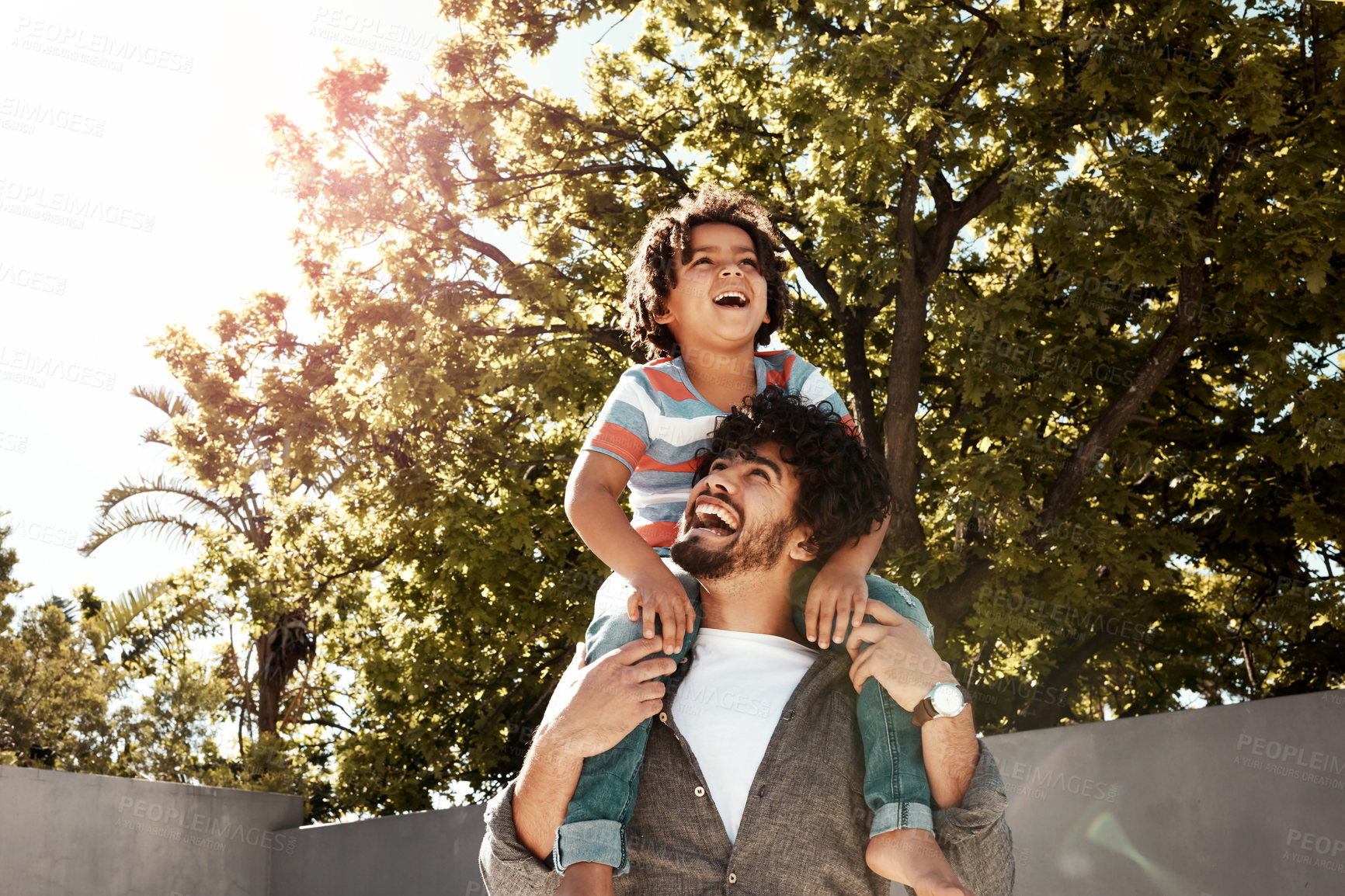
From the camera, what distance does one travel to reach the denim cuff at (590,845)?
2029 mm

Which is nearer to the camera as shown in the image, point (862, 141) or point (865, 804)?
point (865, 804)

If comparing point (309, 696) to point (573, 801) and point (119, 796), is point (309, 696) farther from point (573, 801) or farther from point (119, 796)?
point (573, 801)

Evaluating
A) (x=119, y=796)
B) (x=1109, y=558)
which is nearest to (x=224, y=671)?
(x=119, y=796)

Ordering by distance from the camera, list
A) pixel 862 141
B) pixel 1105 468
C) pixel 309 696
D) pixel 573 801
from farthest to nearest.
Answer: pixel 309 696, pixel 1105 468, pixel 862 141, pixel 573 801

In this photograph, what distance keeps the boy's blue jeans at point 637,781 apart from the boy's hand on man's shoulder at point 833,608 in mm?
25

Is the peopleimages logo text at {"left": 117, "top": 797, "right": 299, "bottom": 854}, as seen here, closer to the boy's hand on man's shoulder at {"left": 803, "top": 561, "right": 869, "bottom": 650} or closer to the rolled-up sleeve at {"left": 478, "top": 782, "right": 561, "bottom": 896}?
the rolled-up sleeve at {"left": 478, "top": 782, "right": 561, "bottom": 896}

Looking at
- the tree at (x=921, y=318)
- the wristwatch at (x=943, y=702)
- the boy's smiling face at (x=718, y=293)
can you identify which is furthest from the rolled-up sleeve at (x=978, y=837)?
the tree at (x=921, y=318)

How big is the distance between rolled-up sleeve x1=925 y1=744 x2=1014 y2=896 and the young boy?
6 centimetres

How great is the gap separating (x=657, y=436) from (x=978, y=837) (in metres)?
1.24

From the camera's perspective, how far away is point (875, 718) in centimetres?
222

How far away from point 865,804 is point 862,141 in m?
5.59

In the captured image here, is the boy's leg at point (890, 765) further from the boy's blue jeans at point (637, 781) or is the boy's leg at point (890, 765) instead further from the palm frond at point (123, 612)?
the palm frond at point (123, 612)

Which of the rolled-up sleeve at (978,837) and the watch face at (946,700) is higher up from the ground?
the watch face at (946,700)

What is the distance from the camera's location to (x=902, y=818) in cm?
208
